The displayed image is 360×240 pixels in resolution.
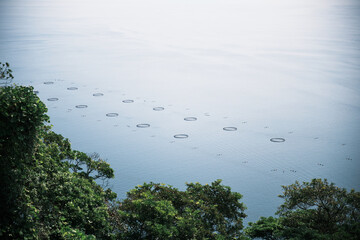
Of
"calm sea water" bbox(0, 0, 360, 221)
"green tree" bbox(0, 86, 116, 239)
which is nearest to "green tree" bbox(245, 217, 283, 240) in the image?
"green tree" bbox(0, 86, 116, 239)

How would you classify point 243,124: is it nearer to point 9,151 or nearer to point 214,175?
point 214,175

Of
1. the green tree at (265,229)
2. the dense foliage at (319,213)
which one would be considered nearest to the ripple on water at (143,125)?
the green tree at (265,229)

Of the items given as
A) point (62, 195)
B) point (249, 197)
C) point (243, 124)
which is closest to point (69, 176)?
point (62, 195)

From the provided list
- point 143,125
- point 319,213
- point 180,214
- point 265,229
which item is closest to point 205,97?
point 143,125

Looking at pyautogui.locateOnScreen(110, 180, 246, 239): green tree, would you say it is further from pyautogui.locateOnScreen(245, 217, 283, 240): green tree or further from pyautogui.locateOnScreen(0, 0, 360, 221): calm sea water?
pyautogui.locateOnScreen(0, 0, 360, 221): calm sea water

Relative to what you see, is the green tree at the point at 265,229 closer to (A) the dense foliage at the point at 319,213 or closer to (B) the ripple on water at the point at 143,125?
(A) the dense foliage at the point at 319,213

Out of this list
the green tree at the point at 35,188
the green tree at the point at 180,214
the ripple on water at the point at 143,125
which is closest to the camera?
the green tree at the point at 35,188
